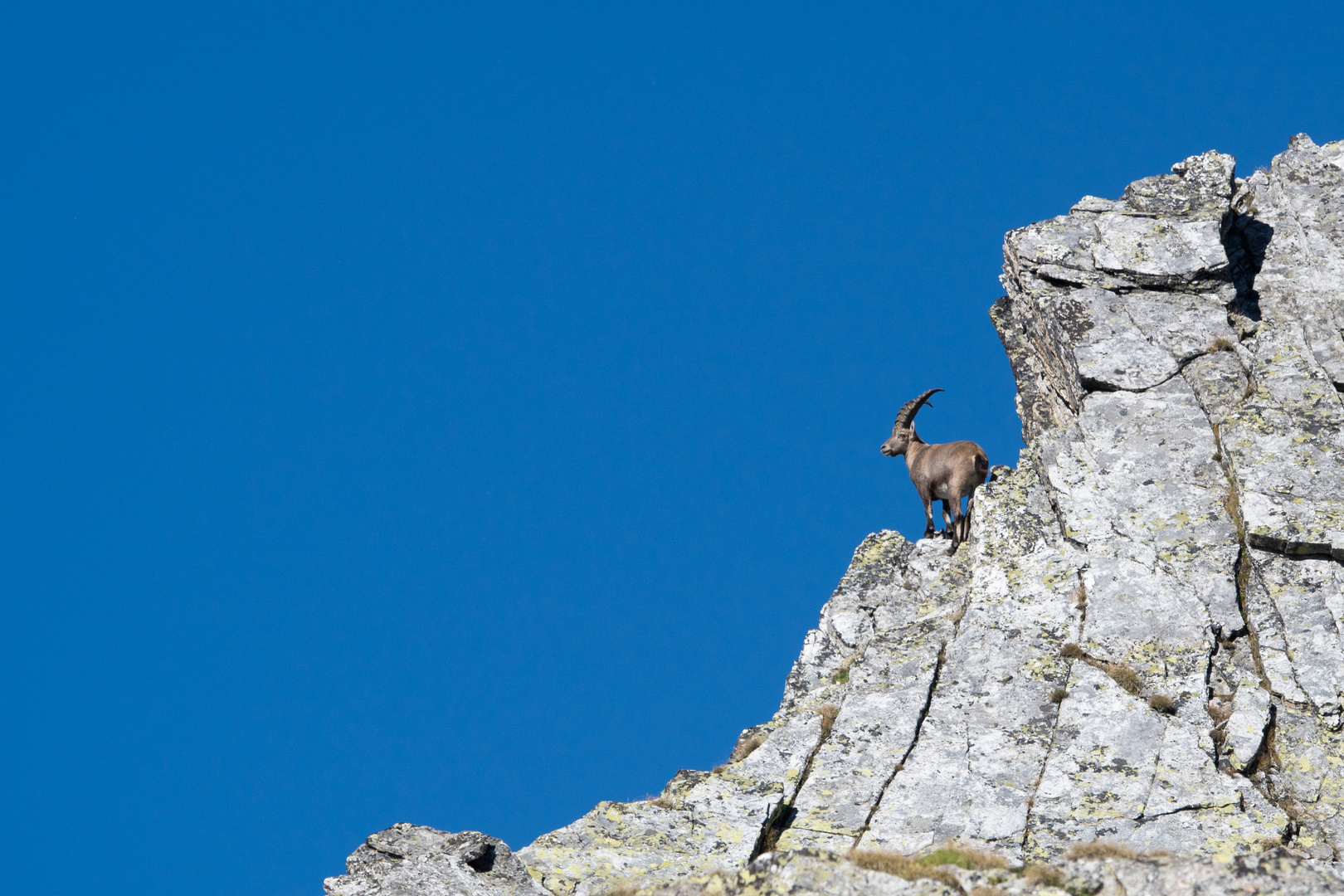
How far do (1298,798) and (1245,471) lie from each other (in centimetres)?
680

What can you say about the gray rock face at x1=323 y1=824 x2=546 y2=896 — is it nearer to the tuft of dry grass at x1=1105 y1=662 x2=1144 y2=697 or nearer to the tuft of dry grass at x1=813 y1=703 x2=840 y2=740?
the tuft of dry grass at x1=813 y1=703 x2=840 y2=740

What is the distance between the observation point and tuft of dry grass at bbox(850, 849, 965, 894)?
14953 millimetres

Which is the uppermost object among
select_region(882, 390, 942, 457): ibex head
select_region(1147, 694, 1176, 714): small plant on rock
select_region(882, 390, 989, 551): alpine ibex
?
select_region(882, 390, 942, 457): ibex head

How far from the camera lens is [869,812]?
21422 mm

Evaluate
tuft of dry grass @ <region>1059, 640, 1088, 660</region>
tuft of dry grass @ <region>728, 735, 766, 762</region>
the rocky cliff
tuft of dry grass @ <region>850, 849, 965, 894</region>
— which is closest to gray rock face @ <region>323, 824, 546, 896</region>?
the rocky cliff

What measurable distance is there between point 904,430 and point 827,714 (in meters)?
9.68

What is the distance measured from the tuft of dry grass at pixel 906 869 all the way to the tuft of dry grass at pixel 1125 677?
24.6ft

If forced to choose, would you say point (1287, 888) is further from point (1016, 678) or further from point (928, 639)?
point (928, 639)

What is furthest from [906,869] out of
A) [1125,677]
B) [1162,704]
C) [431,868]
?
[1125,677]

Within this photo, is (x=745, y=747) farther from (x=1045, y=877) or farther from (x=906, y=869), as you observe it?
(x=1045, y=877)

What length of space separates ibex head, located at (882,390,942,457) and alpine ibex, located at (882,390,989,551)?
1.58 ft

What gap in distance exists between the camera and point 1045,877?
1463 centimetres

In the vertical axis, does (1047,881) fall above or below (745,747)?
below

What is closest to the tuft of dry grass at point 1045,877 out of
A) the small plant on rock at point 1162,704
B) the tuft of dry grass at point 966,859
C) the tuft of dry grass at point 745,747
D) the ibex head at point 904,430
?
the tuft of dry grass at point 966,859
